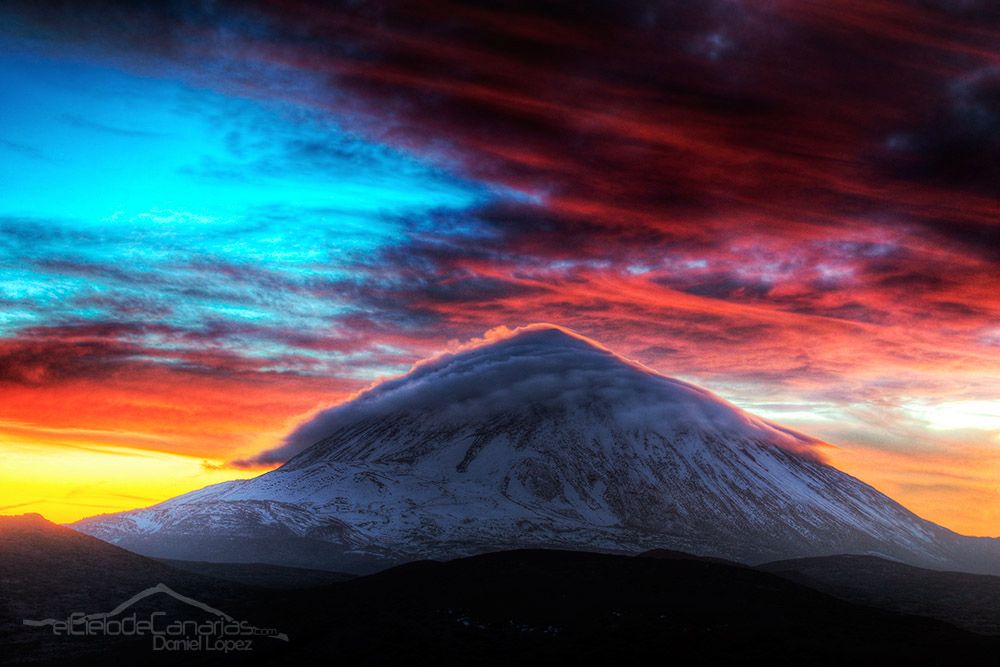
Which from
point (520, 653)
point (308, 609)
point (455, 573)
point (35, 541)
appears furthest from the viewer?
point (35, 541)

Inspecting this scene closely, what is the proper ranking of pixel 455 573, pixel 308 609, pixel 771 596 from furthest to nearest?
pixel 455 573 < pixel 308 609 < pixel 771 596

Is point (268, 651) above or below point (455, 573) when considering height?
below

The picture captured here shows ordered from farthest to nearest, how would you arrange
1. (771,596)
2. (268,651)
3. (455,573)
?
(455,573)
(771,596)
(268,651)

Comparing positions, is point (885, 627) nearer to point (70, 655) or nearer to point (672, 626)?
point (672, 626)

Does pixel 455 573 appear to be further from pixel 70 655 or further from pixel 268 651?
pixel 70 655

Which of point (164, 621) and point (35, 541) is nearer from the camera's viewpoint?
point (164, 621)

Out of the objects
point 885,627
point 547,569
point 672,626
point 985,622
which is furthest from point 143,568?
point 985,622

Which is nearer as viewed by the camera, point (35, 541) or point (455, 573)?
point (455, 573)

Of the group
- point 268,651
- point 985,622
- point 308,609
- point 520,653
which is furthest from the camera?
point 985,622

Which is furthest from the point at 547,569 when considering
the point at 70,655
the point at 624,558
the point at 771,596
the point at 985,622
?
the point at 985,622
